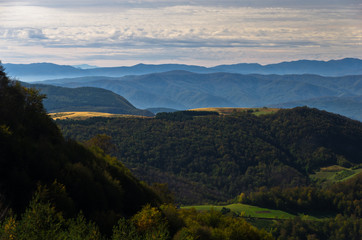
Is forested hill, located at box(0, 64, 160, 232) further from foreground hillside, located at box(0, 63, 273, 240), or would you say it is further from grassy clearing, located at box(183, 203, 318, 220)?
grassy clearing, located at box(183, 203, 318, 220)

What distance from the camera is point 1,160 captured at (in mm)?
38062

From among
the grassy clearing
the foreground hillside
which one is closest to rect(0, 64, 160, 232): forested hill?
the foreground hillside

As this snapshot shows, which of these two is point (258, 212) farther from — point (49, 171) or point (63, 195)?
A: point (63, 195)

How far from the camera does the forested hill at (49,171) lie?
1414 inches

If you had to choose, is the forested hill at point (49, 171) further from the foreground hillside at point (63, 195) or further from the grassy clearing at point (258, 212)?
the grassy clearing at point (258, 212)

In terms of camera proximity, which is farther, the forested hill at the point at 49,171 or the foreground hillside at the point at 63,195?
the forested hill at the point at 49,171

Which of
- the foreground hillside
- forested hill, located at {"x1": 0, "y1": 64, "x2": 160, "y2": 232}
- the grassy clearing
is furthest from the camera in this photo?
the grassy clearing

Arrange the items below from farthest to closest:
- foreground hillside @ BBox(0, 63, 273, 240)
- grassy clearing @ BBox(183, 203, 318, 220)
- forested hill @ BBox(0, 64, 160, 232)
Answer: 1. grassy clearing @ BBox(183, 203, 318, 220)
2. forested hill @ BBox(0, 64, 160, 232)
3. foreground hillside @ BBox(0, 63, 273, 240)

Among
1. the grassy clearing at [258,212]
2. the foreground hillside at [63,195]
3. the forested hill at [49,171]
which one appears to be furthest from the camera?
the grassy clearing at [258,212]

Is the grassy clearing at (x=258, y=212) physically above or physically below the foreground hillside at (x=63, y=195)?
below

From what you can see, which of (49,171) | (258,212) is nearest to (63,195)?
(49,171)

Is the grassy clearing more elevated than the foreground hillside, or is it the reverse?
the foreground hillside

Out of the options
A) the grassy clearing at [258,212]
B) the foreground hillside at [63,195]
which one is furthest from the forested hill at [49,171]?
the grassy clearing at [258,212]

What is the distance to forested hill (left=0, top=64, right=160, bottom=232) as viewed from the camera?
118 ft
